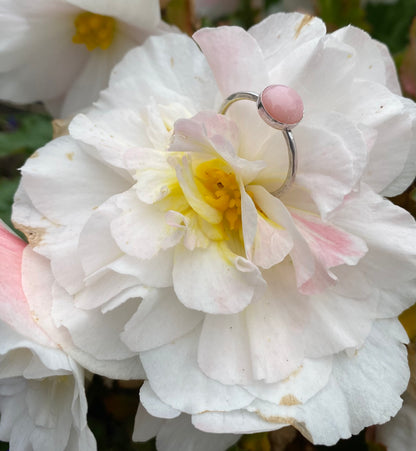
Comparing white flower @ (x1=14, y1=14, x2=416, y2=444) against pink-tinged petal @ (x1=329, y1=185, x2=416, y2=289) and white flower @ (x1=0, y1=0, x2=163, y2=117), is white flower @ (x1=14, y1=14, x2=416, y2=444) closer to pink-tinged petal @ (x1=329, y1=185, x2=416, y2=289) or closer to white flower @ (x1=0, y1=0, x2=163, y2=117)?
pink-tinged petal @ (x1=329, y1=185, x2=416, y2=289)

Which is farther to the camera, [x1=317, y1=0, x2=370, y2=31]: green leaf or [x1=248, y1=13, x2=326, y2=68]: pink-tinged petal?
[x1=317, y1=0, x2=370, y2=31]: green leaf

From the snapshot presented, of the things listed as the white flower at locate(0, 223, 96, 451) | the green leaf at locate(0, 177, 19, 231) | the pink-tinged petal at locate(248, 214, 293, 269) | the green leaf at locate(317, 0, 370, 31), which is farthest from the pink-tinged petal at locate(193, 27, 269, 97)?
the green leaf at locate(317, 0, 370, 31)

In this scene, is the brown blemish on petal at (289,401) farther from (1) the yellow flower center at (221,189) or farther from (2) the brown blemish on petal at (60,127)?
(2) the brown blemish on petal at (60,127)

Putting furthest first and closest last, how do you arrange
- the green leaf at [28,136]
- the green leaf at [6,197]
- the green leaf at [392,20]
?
the green leaf at [392,20] < the green leaf at [28,136] < the green leaf at [6,197]

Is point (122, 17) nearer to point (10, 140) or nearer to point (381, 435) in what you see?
point (10, 140)

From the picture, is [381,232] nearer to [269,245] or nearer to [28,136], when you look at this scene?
[269,245]

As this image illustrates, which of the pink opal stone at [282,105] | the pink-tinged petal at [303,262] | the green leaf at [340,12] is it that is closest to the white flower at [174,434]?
the pink-tinged petal at [303,262]

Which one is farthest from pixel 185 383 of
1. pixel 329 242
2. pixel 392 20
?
pixel 392 20

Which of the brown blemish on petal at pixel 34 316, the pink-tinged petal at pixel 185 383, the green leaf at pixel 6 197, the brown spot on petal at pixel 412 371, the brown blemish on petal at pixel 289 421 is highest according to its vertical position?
the brown blemish on petal at pixel 34 316
